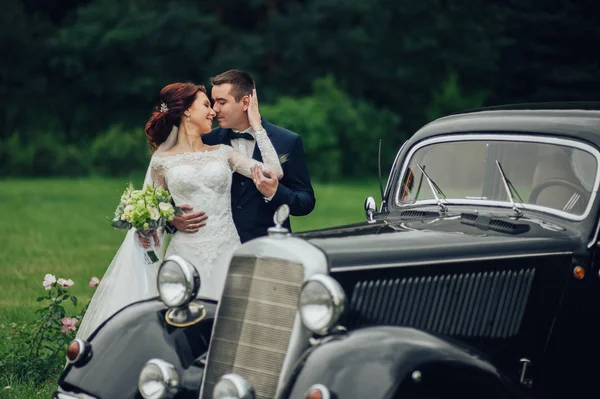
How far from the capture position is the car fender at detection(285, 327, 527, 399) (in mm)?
4105

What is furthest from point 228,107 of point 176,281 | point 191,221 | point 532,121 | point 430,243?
point 430,243

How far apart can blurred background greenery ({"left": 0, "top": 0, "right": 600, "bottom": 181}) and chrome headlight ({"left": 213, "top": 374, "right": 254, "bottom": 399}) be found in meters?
33.2

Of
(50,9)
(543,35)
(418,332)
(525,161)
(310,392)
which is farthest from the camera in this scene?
(50,9)

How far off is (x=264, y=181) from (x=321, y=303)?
1.98m

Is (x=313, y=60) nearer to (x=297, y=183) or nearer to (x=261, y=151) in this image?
(x=297, y=183)

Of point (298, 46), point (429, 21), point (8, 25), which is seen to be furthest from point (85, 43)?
point (429, 21)

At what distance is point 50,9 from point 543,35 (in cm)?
2151

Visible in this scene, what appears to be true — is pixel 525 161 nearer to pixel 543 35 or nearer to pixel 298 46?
pixel 543 35

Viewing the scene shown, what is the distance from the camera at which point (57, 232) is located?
56.0 ft

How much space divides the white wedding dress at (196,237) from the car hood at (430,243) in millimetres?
1537

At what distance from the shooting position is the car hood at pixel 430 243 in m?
4.58

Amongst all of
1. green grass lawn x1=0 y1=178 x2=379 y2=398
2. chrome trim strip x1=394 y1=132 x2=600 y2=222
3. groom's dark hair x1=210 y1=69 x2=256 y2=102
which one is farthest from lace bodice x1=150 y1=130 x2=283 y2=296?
chrome trim strip x1=394 y1=132 x2=600 y2=222

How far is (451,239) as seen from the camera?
4824 mm

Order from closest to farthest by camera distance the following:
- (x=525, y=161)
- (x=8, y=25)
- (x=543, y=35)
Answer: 1. (x=525, y=161)
2. (x=543, y=35)
3. (x=8, y=25)
